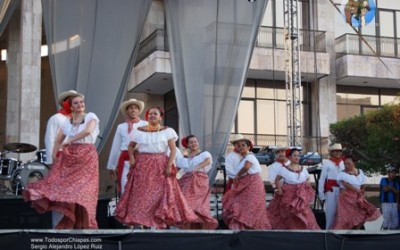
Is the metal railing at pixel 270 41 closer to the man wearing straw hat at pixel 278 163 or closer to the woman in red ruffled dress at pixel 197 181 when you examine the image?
the man wearing straw hat at pixel 278 163

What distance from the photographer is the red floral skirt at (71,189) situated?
7.94 m

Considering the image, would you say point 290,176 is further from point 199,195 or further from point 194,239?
point 194,239

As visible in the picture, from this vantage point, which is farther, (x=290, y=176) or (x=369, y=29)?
(x=369, y=29)

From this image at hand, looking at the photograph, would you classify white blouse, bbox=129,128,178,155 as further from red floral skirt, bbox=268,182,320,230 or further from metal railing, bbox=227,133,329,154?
metal railing, bbox=227,133,329,154

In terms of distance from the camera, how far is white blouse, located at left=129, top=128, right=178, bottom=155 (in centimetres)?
877

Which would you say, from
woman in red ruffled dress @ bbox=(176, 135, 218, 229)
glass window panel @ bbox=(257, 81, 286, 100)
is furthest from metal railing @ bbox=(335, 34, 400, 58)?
woman in red ruffled dress @ bbox=(176, 135, 218, 229)

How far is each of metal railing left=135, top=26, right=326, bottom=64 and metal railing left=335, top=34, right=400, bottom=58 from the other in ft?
1.85

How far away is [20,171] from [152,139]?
340 centimetres

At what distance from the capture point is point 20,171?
11.5 m

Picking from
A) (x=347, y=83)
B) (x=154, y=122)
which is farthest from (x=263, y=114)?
(x=154, y=122)

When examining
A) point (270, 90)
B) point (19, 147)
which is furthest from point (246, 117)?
point (19, 147)

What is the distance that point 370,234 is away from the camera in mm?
8188

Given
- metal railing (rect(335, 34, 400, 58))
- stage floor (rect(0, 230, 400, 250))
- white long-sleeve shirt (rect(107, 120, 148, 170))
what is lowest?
stage floor (rect(0, 230, 400, 250))

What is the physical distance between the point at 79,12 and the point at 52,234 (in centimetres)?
394
